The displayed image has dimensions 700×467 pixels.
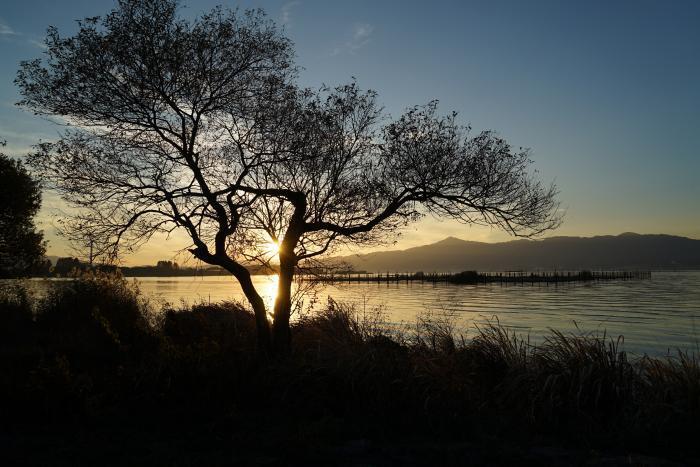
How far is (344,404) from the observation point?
30.5 ft

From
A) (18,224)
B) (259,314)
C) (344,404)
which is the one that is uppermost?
(18,224)

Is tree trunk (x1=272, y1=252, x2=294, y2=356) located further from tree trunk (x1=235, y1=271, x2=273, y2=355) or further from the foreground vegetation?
the foreground vegetation

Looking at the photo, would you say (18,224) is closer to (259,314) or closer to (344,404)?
(259,314)

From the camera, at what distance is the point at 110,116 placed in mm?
12312

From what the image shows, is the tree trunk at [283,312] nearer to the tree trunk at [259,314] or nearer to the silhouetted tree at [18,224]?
the tree trunk at [259,314]

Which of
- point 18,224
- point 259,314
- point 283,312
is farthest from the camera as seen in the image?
point 18,224

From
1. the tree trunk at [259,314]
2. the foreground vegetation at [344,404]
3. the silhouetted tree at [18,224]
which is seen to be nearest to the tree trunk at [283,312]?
the tree trunk at [259,314]

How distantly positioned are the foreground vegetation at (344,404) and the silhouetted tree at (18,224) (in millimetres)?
20343

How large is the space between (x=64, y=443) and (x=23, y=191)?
91.0 ft

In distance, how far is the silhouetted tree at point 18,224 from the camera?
29031 mm

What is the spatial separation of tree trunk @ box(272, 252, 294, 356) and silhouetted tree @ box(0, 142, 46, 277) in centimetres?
2163

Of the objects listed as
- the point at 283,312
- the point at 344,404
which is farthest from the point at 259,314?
the point at 344,404

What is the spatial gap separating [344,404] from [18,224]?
97.4ft

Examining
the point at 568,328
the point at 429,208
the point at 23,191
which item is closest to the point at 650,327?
the point at 568,328
